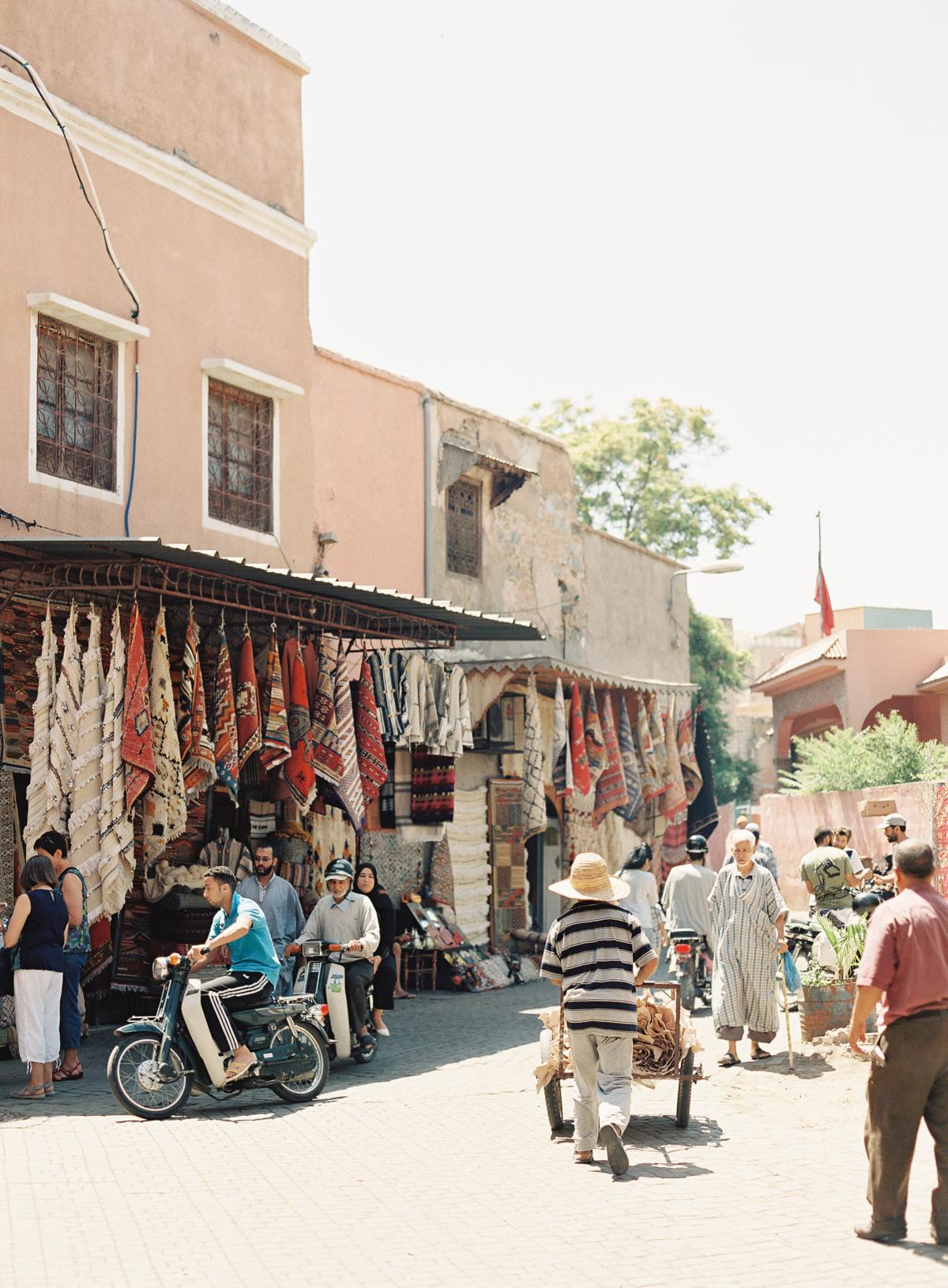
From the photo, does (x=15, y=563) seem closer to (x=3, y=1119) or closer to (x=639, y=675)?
(x=3, y=1119)

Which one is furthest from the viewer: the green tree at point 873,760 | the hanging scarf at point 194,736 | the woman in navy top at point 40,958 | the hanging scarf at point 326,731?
the green tree at point 873,760

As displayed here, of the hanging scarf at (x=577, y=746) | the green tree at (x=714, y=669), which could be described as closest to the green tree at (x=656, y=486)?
the green tree at (x=714, y=669)

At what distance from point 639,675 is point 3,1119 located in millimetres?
18278

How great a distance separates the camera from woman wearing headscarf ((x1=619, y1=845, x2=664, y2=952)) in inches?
558

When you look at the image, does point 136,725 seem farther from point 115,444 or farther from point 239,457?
point 239,457

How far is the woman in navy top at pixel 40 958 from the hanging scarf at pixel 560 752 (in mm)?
9183

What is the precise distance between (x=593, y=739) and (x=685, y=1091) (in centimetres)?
1100

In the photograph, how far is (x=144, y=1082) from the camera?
9.47m

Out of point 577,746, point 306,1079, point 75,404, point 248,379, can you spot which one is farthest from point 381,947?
point 577,746

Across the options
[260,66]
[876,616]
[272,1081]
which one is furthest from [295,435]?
[876,616]

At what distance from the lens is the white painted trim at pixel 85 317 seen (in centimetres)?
1284

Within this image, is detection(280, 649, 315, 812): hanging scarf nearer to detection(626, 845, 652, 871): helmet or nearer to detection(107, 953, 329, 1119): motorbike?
detection(626, 845, 652, 871): helmet

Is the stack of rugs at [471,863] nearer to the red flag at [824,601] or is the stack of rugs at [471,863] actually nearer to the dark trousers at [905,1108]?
the dark trousers at [905,1108]

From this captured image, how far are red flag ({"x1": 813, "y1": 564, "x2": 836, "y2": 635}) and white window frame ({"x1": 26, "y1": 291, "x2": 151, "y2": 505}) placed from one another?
26.0 meters
